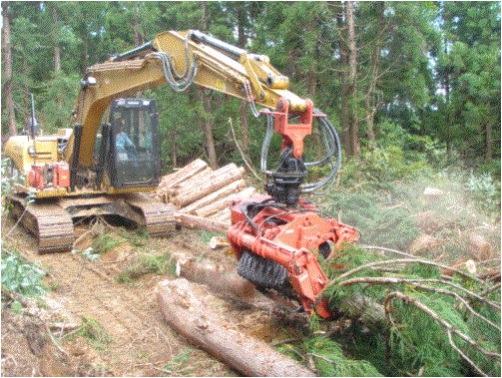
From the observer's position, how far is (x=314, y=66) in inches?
580

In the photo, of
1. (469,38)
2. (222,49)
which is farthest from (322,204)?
(469,38)

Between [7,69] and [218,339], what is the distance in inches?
635

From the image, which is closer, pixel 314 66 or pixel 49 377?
pixel 49 377

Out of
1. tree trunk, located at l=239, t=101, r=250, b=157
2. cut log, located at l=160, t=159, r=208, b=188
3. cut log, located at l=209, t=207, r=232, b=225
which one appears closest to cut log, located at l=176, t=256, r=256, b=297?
cut log, located at l=209, t=207, r=232, b=225

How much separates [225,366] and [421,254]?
4129mm

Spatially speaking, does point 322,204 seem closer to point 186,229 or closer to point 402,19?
point 186,229

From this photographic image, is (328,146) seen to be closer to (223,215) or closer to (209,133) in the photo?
(223,215)

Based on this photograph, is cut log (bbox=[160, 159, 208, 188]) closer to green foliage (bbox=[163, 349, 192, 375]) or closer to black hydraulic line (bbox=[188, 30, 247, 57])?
black hydraulic line (bbox=[188, 30, 247, 57])

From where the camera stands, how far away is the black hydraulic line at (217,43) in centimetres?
699

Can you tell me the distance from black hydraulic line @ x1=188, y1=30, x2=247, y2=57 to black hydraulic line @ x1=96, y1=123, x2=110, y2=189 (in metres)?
2.90

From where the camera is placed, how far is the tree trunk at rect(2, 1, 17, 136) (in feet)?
59.7

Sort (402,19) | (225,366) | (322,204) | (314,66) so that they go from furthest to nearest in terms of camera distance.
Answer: (314,66), (402,19), (322,204), (225,366)

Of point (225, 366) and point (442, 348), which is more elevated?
point (442, 348)

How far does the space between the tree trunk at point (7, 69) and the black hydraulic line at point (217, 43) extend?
12698mm
